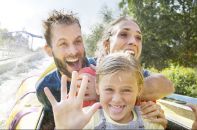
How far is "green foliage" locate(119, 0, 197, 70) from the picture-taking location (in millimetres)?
24797

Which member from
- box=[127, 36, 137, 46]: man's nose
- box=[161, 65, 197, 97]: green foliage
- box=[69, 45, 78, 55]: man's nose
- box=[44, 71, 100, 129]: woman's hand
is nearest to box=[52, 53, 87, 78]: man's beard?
box=[69, 45, 78, 55]: man's nose

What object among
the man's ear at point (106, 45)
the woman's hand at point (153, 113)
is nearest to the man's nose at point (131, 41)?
the man's ear at point (106, 45)

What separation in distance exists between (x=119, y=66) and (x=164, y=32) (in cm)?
2304

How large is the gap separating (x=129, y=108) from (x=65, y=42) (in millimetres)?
1034

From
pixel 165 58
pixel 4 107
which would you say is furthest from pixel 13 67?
pixel 4 107

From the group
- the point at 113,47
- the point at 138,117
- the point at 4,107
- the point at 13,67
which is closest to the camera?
the point at 138,117

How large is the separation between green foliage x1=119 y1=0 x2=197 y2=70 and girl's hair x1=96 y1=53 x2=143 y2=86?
22249mm

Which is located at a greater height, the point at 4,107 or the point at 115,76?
the point at 115,76

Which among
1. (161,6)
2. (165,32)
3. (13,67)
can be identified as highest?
(161,6)

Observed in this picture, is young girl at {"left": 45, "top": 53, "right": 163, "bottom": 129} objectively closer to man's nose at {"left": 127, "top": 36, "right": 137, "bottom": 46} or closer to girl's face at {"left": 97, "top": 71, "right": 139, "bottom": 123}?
girl's face at {"left": 97, "top": 71, "right": 139, "bottom": 123}

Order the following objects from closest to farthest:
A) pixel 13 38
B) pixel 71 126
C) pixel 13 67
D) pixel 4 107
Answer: pixel 71 126
pixel 4 107
pixel 13 67
pixel 13 38

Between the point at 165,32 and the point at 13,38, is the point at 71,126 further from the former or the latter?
the point at 13,38

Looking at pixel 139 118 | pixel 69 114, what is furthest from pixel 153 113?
pixel 69 114

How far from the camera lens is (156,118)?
8.11ft
